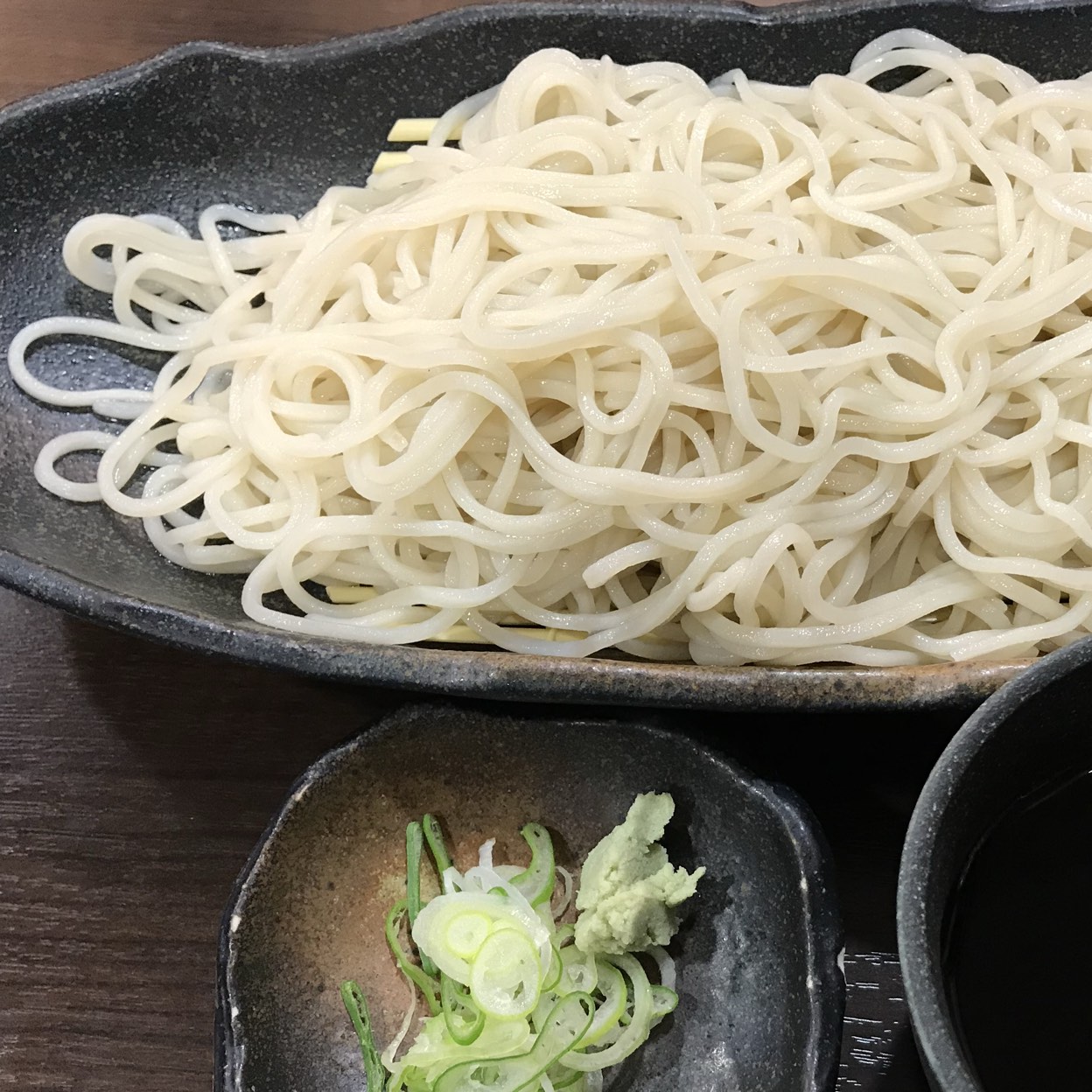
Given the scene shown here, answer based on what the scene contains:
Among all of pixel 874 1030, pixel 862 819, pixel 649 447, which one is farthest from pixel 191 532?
pixel 874 1030

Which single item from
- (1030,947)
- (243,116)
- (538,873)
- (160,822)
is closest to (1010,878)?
(1030,947)

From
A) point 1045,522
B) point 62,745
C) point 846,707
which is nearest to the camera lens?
point 846,707

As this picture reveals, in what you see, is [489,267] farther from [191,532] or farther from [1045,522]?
[1045,522]

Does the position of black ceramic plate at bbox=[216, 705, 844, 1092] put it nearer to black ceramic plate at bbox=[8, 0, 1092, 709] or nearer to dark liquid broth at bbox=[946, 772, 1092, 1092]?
dark liquid broth at bbox=[946, 772, 1092, 1092]

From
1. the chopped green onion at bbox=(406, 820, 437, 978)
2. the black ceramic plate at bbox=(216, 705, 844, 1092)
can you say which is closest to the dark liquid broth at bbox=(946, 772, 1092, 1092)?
the black ceramic plate at bbox=(216, 705, 844, 1092)

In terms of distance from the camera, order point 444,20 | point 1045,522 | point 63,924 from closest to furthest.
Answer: point 1045,522 < point 63,924 < point 444,20

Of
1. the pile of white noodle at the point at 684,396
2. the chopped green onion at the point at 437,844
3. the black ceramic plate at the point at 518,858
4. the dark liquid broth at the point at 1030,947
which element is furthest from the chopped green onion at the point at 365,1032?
the dark liquid broth at the point at 1030,947
